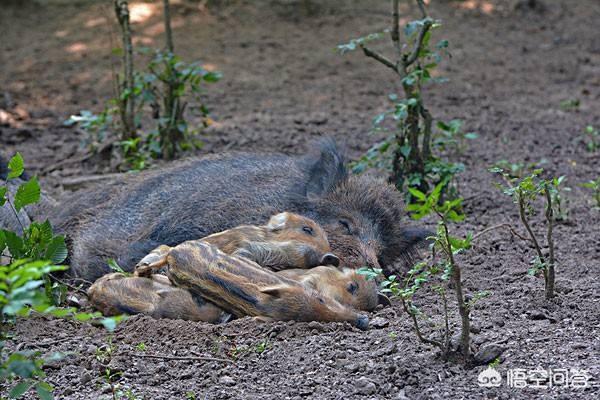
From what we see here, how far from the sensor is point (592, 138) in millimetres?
8266

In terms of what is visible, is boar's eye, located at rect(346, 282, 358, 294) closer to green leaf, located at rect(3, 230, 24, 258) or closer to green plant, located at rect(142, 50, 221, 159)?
green leaf, located at rect(3, 230, 24, 258)

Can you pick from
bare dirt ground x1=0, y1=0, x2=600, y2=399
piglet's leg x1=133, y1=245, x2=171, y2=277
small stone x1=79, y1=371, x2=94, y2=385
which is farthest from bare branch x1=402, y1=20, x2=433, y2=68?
small stone x1=79, y1=371, x2=94, y2=385

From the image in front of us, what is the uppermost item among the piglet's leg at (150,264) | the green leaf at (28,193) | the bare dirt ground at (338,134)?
the green leaf at (28,193)

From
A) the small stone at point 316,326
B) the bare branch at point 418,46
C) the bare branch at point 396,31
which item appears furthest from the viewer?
the bare branch at point 396,31

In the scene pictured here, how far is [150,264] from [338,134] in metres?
4.07

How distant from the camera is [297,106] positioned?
9594mm

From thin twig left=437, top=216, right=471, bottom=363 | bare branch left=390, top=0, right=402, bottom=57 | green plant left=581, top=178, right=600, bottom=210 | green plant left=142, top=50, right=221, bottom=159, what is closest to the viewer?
thin twig left=437, top=216, right=471, bottom=363

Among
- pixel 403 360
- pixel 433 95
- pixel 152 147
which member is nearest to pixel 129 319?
pixel 403 360

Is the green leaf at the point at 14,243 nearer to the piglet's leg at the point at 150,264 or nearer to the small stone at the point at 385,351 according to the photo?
the piglet's leg at the point at 150,264

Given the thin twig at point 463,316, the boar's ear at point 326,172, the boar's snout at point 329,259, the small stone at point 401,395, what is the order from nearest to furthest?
the small stone at point 401,395 → the thin twig at point 463,316 → the boar's snout at point 329,259 → the boar's ear at point 326,172

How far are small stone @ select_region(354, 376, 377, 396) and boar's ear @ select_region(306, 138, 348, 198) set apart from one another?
2110 mm

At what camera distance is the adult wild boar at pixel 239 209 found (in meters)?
5.40

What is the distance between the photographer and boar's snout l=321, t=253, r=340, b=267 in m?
4.75

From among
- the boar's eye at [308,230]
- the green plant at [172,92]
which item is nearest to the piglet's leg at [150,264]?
the boar's eye at [308,230]
